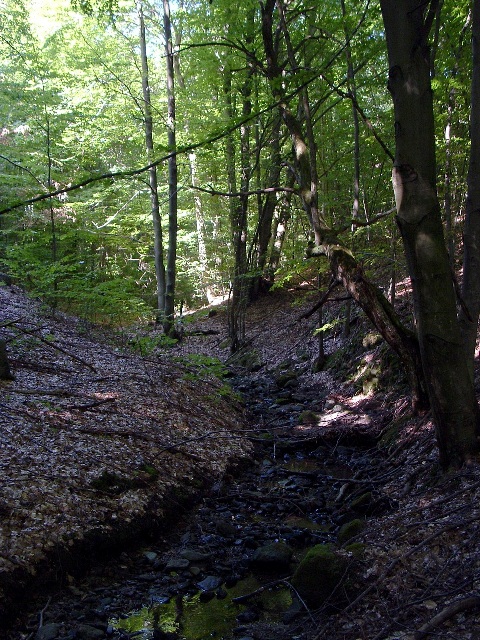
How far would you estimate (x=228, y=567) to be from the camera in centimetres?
511

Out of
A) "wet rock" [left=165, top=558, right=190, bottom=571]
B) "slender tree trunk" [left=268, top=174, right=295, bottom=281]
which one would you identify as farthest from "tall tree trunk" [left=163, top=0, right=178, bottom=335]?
"wet rock" [left=165, top=558, right=190, bottom=571]

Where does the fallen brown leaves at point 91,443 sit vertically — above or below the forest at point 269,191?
below

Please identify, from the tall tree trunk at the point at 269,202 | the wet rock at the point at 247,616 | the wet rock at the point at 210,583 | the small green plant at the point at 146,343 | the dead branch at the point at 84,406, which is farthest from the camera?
the tall tree trunk at the point at 269,202

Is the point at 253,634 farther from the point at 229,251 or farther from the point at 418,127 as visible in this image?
the point at 229,251

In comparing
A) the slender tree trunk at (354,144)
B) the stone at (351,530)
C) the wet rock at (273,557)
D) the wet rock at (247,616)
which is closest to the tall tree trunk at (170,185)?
the slender tree trunk at (354,144)

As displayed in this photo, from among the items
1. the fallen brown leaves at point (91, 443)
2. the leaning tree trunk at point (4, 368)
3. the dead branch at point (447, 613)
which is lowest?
the dead branch at point (447, 613)

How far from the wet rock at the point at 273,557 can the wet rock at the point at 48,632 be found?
195cm

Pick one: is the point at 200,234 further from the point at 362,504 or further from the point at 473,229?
the point at 473,229

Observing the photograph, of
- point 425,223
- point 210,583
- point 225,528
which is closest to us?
point 425,223

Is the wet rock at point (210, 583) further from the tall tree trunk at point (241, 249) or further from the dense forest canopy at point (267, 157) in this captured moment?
the tall tree trunk at point (241, 249)

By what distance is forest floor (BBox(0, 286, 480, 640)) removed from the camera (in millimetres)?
3816

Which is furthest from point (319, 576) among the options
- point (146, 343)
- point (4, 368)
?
point (146, 343)

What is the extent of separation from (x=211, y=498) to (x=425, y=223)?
13.7ft

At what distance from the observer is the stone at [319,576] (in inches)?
160
